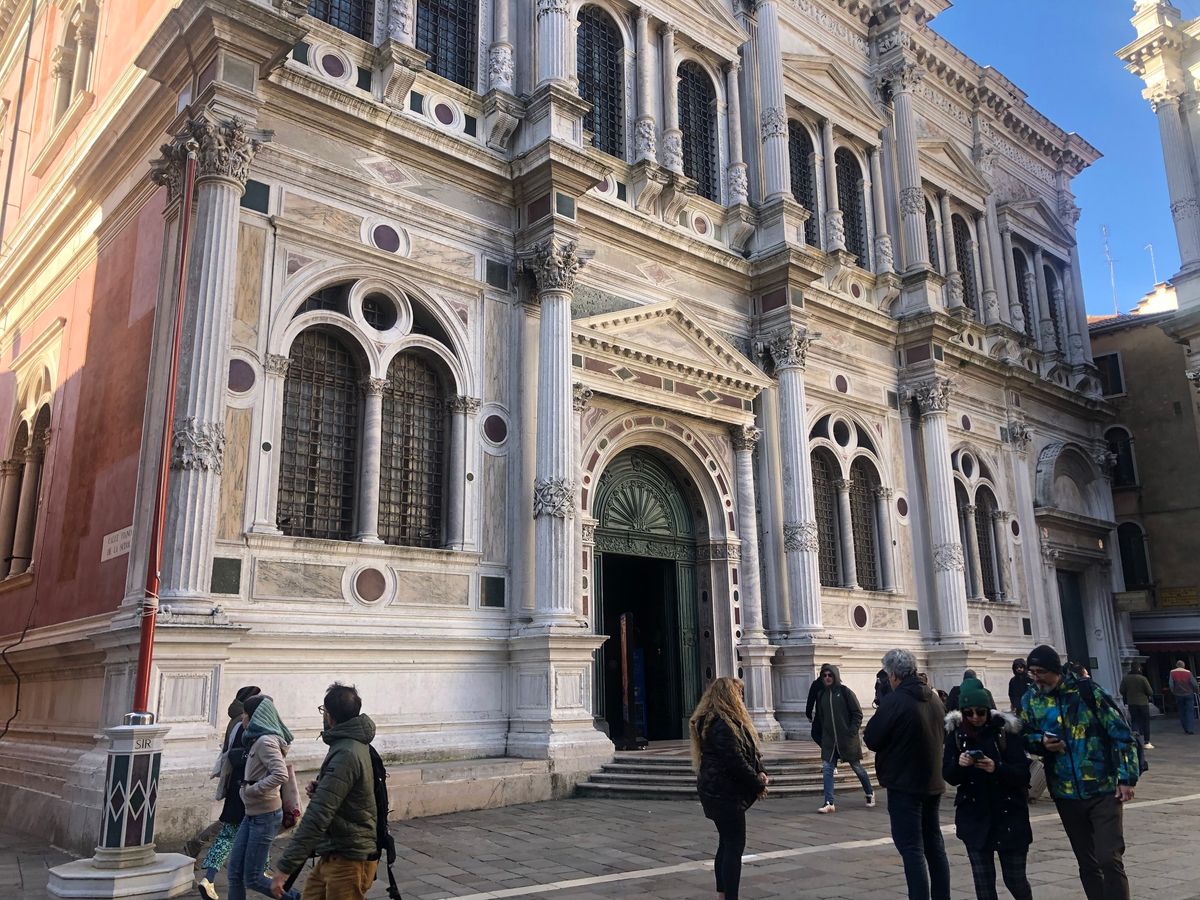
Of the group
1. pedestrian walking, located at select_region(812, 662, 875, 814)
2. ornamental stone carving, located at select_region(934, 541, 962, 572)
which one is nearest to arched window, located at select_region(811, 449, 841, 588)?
ornamental stone carving, located at select_region(934, 541, 962, 572)

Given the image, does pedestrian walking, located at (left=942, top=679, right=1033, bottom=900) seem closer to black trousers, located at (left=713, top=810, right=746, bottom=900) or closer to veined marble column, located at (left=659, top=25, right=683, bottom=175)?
black trousers, located at (left=713, top=810, right=746, bottom=900)

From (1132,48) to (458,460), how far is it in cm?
2506

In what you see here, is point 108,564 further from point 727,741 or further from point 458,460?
point 727,741

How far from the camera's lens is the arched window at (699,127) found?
18.8m

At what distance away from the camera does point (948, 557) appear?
20.2 m

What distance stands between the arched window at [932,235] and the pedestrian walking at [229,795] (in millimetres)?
21113

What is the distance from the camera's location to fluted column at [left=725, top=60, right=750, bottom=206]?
1878 centimetres

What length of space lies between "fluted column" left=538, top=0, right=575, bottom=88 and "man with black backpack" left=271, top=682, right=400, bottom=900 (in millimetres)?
12196

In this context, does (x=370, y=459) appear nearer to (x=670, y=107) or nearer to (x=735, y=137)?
(x=670, y=107)

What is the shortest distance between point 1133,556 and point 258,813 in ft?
93.3

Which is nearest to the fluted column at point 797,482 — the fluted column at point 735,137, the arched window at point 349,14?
the fluted column at point 735,137

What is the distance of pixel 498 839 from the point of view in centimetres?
958

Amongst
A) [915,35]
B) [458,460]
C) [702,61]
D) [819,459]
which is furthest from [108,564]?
[915,35]

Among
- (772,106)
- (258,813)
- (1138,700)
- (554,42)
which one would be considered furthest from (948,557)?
(258,813)
